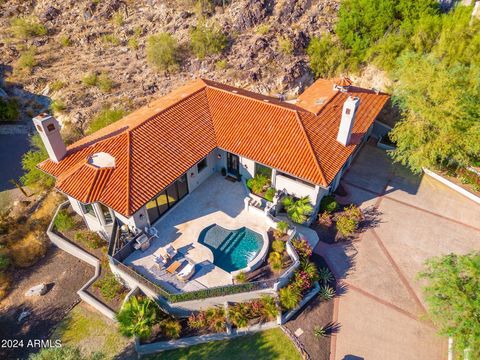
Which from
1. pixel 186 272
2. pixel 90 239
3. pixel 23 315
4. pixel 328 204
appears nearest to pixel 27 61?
pixel 90 239

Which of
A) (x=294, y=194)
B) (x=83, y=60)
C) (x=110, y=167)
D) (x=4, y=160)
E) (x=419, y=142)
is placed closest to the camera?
(x=110, y=167)

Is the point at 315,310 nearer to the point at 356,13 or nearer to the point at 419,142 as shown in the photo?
the point at 419,142

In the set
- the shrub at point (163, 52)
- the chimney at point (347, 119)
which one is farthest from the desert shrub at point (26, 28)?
the chimney at point (347, 119)

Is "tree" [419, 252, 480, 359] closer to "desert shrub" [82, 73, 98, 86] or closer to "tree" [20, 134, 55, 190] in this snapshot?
"tree" [20, 134, 55, 190]

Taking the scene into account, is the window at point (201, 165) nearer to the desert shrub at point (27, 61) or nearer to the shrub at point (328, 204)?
the shrub at point (328, 204)

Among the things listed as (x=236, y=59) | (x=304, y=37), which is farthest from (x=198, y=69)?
(x=304, y=37)
